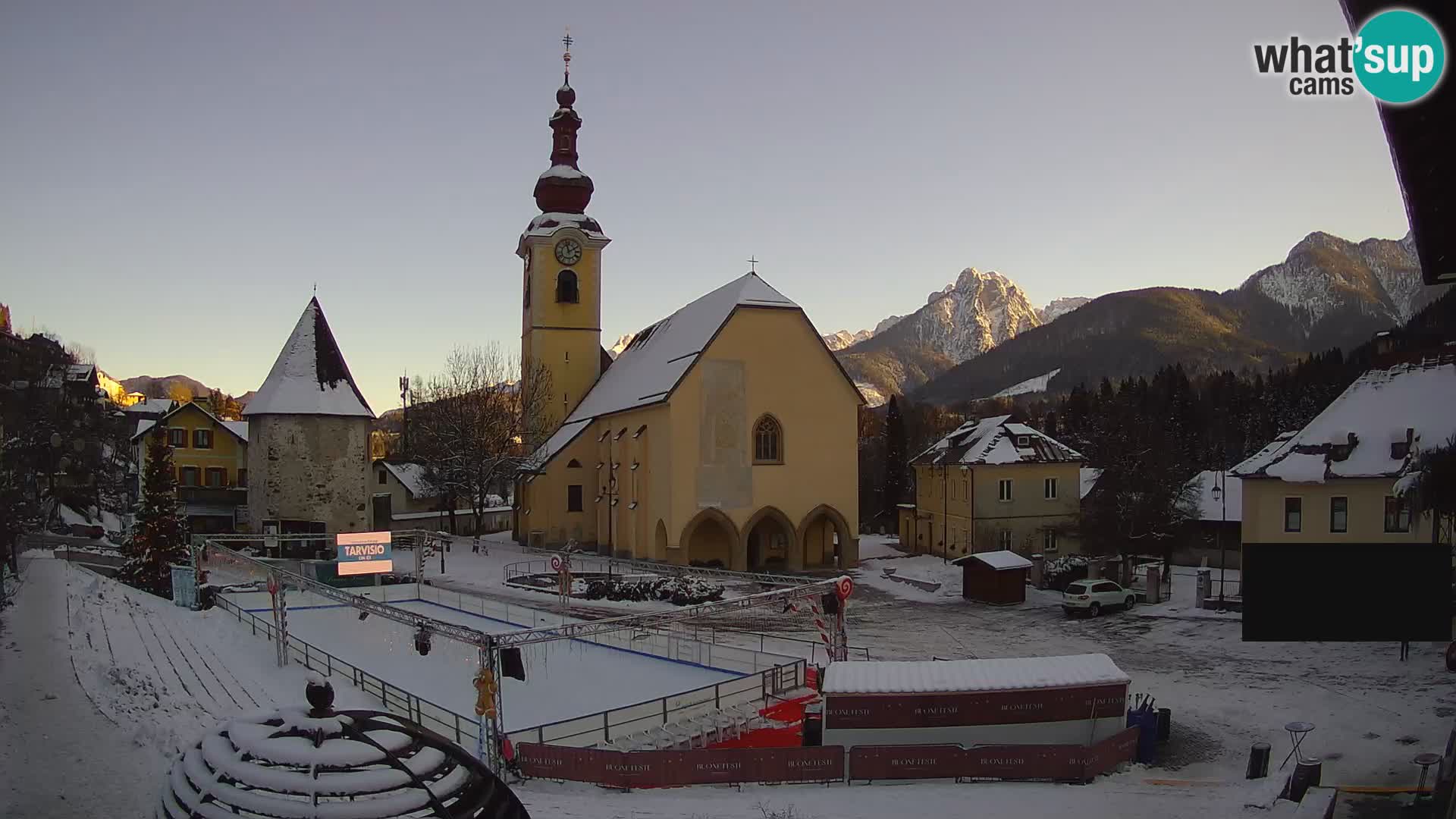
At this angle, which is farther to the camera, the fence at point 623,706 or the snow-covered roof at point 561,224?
the snow-covered roof at point 561,224

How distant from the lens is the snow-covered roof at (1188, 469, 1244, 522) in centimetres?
4453

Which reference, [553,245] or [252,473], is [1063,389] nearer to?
[553,245]

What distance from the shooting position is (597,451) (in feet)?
161

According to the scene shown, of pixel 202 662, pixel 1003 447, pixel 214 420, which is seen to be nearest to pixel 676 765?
pixel 202 662

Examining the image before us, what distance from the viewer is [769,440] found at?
4066 centimetres

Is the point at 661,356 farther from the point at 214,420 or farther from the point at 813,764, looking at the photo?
the point at 813,764

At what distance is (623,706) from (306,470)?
92.7ft

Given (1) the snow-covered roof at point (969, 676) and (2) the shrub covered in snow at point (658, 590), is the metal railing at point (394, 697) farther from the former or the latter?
(2) the shrub covered in snow at point (658, 590)

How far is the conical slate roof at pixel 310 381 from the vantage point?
1623 inches

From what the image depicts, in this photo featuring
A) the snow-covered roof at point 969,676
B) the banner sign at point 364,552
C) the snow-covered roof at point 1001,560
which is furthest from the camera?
the snow-covered roof at point 1001,560

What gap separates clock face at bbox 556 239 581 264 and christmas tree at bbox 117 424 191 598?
2638cm

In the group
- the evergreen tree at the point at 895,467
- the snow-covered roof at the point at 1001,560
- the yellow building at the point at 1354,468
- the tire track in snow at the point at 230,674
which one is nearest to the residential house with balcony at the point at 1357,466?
the yellow building at the point at 1354,468

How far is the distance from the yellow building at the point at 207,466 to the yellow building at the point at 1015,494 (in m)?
39.4

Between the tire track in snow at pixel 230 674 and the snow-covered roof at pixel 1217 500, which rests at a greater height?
the snow-covered roof at pixel 1217 500
